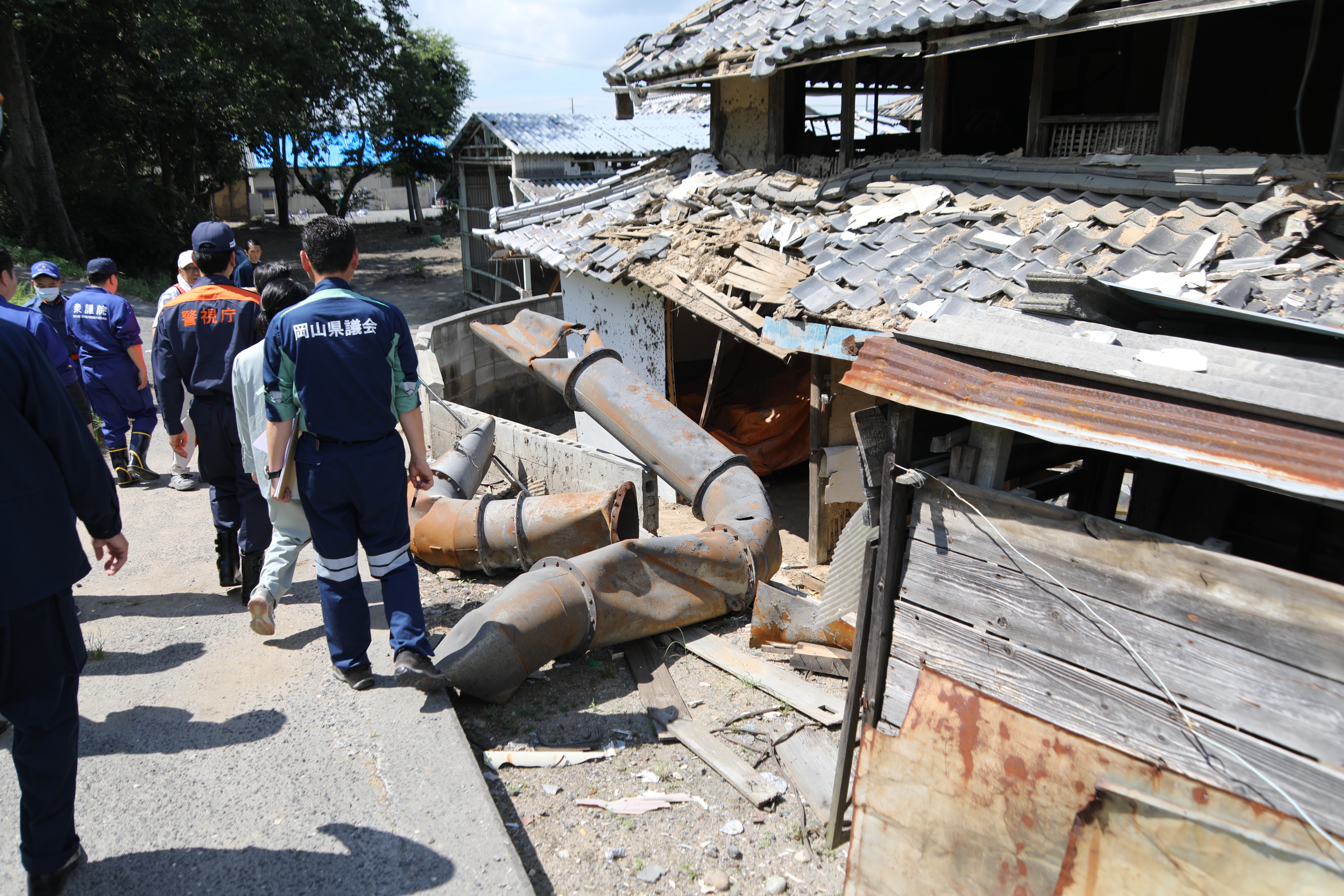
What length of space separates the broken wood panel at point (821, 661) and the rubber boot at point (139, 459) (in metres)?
6.05

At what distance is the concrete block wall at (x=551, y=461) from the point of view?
641cm

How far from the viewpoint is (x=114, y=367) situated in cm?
683

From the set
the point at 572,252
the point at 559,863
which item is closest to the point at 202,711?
the point at 559,863

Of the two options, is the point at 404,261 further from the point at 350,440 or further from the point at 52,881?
the point at 52,881

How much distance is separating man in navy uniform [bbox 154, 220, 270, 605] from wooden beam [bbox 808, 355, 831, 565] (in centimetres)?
444

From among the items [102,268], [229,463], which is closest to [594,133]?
[102,268]

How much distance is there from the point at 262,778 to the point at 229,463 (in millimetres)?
2147

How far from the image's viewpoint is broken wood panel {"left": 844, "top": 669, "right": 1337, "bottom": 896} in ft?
7.27

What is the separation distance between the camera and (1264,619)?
2.01 metres

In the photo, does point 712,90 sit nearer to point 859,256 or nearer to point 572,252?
point 572,252

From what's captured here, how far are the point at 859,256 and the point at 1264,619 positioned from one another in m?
4.63

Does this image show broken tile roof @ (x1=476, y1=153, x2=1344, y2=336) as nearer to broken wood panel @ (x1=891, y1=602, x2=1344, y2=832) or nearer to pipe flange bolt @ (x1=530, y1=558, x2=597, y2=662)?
broken wood panel @ (x1=891, y1=602, x2=1344, y2=832)

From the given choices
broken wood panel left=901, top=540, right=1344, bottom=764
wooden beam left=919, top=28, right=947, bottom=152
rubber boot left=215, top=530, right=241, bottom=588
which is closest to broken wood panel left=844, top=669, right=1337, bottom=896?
broken wood panel left=901, top=540, right=1344, bottom=764

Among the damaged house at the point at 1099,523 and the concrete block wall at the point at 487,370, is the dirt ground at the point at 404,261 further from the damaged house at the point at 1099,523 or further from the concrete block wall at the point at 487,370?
the damaged house at the point at 1099,523
